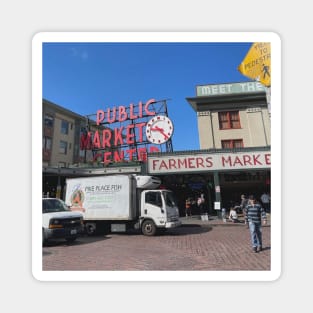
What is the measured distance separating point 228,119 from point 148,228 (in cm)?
1050

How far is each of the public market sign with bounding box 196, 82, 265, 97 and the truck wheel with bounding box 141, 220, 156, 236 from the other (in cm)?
1062

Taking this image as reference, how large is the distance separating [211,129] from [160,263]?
1304 cm

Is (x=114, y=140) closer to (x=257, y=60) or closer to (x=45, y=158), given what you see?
(x=45, y=158)

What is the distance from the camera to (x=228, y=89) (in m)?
17.7

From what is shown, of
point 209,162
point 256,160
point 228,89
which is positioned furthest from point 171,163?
point 228,89

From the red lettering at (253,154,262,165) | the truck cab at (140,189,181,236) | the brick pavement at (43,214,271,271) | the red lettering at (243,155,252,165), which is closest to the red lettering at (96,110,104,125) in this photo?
the truck cab at (140,189,181,236)

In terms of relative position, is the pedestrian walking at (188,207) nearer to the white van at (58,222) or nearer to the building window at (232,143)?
the building window at (232,143)

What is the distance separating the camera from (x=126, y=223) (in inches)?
436

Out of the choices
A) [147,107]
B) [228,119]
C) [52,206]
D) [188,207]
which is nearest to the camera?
[52,206]

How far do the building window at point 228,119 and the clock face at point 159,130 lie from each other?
4.01 metres

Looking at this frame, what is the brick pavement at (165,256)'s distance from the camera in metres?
5.58

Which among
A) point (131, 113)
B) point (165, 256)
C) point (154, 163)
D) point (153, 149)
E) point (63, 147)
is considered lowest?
point (165, 256)
